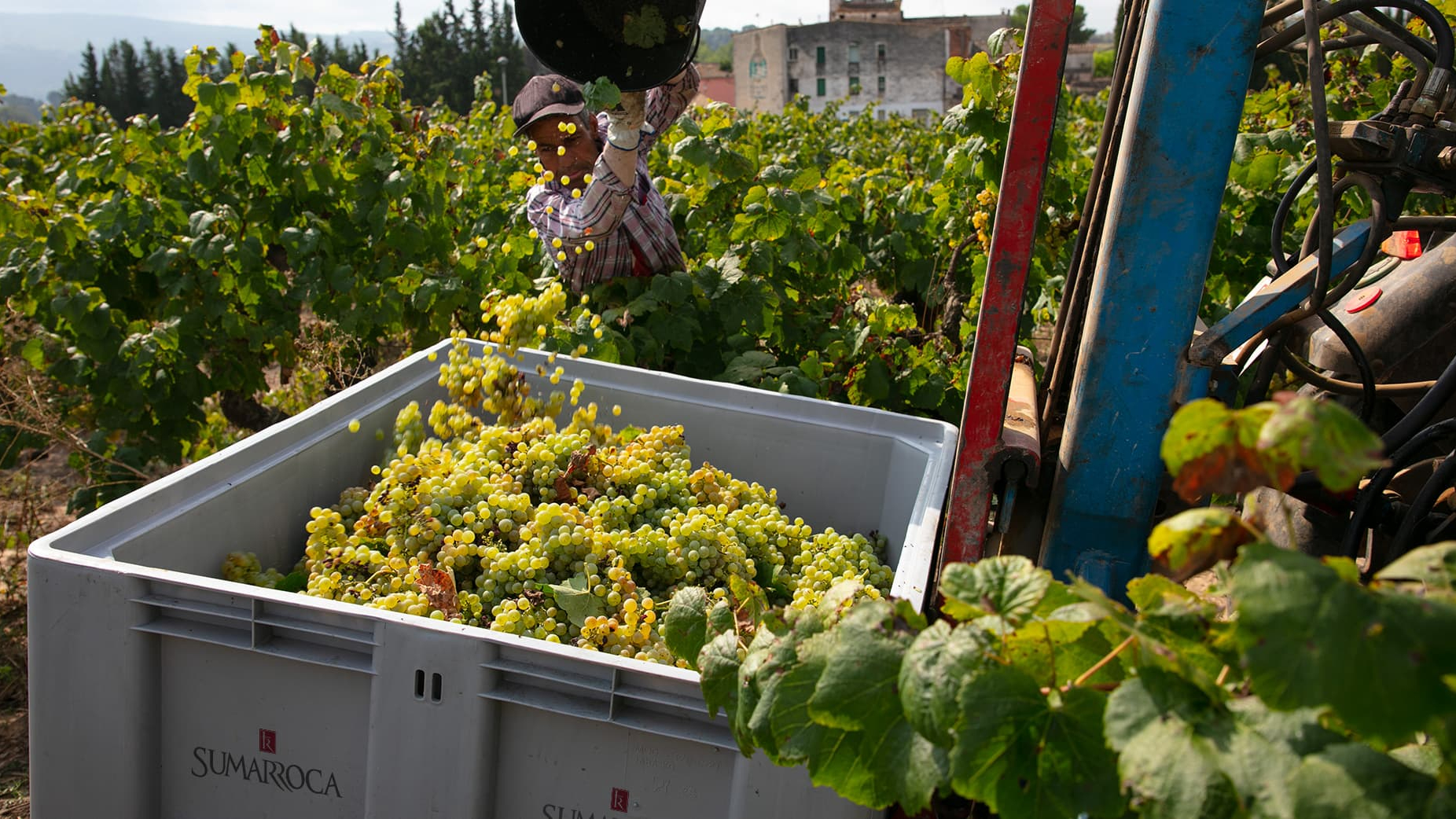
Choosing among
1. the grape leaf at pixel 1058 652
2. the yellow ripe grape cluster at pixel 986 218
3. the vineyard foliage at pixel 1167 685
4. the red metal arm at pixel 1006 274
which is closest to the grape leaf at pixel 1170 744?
the vineyard foliage at pixel 1167 685

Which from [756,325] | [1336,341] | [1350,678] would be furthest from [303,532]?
[1336,341]

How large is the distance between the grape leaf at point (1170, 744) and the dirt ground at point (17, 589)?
190cm

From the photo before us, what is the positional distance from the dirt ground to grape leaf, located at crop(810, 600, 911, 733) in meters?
1.62

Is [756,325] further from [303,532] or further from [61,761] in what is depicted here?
[61,761]

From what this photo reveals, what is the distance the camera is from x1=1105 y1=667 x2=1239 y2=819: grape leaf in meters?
0.75

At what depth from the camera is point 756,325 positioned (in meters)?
3.55

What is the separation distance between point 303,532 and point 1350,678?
6.73ft

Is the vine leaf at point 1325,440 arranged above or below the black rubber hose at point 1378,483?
above

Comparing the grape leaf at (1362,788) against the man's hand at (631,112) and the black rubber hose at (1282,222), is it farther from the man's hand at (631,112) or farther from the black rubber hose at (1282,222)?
the man's hand at (631,112)

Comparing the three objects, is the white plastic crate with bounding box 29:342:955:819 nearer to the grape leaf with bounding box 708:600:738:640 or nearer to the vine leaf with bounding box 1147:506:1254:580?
the grape leaf with bounding box 708:600:738:640

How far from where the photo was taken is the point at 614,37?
283cm

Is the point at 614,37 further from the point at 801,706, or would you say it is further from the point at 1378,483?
the point at 801,706

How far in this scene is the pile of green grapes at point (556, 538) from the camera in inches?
72.6

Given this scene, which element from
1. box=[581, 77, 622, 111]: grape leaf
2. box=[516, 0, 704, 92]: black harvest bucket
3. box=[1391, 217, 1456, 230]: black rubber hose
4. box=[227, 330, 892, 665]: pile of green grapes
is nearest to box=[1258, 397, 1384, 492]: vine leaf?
box=[227, 330, 892, 665]: pile of green grapes
